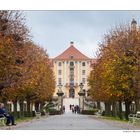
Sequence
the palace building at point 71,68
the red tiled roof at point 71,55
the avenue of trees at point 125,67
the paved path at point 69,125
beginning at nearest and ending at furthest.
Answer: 1. the paved path at point 69,125
2. the avenue of trees at point 125,67
3. the palace building at point 71,68
4. the red tiled roof at point 71,55

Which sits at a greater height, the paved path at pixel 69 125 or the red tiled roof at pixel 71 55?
the red tiled roof at pixel 71 55

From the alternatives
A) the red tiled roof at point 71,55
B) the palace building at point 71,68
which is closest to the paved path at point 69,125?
the palace building at point 71,68

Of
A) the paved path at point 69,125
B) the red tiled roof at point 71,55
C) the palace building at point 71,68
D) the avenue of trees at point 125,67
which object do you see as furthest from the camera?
the red tiled roof at point 71,55

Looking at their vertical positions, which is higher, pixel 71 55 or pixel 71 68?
pixel 71 55

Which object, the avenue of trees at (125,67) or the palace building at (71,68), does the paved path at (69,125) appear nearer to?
the avenue of trees at (125,67)

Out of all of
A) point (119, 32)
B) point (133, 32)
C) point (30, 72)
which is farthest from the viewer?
point (119, 32)

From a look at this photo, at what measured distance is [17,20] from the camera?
37156mm

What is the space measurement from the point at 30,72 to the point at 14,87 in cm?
382

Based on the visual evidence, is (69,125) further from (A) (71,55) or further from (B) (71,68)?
(B) (71,68)

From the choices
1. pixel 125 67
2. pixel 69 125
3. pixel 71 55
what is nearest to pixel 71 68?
pixel 71 55

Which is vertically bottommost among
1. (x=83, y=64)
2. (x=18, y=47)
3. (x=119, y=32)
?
(x=18, y=47)

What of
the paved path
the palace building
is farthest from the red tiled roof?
the paved path

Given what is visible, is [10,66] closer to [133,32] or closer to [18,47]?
[18,47]

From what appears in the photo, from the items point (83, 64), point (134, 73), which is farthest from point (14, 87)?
point (83, 64)
